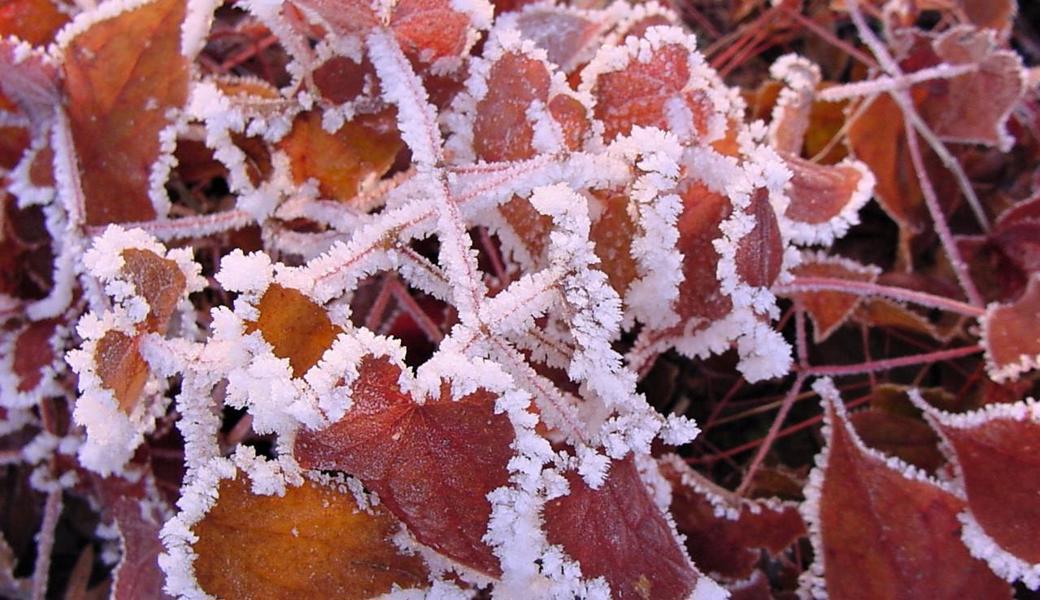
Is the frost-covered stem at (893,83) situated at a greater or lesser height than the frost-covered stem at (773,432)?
greater

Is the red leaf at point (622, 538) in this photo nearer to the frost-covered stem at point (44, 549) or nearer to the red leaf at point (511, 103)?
the red leaf at point (511, 103)

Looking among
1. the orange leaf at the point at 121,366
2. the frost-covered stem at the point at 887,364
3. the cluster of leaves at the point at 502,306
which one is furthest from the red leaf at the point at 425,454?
the frost-covered stem at the point at 887,364

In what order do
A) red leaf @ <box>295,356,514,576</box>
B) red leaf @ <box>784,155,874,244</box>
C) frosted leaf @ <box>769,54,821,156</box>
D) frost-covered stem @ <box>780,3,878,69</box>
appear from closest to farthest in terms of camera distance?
1. red leaf @ <box>295,356,514,576</box>
2. red leaf @ <box>784,155,874,244</box>
3. frosted leaf @ <box>769,54,821,156</box>
4. frost-covered stem @ <box>780,3,878,69</box>

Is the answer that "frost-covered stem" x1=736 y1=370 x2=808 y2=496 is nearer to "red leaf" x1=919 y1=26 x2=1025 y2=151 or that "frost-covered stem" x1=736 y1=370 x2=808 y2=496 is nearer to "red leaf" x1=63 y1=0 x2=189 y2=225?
"red leaf" x1=919 y1=26 x2=1025 y2=151

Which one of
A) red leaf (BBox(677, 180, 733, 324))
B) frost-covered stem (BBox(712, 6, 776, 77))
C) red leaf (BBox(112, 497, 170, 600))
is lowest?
red leaf (BBox(112, 497, 170, 600))

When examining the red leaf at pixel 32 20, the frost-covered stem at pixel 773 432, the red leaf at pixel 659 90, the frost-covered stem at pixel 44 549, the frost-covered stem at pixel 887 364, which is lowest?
the frost-covered stem at pixel 44 549

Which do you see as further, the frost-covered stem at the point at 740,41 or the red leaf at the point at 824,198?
the frost-covered stem at the point at 740,41

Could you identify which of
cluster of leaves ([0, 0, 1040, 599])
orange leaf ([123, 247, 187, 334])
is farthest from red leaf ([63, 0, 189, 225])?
orange leaf ([123, 247, 187, 334])
